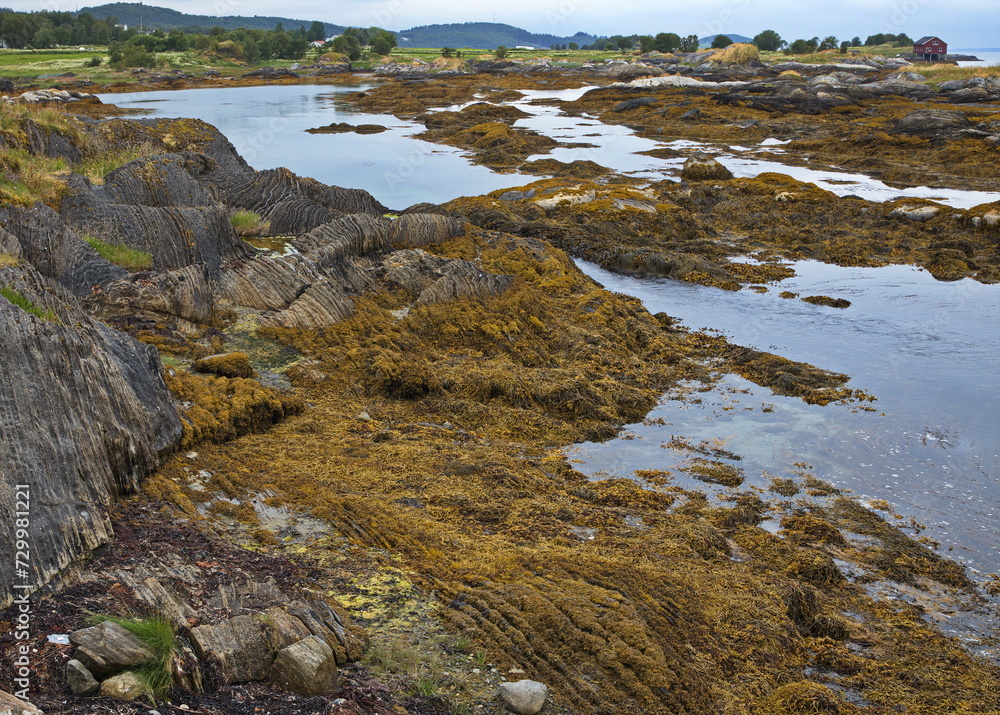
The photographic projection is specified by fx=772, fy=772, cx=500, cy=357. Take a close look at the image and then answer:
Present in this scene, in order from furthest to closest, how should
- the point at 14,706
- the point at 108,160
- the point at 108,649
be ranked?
the point at 108,160 < the point at 108,649 < the point at 14,706

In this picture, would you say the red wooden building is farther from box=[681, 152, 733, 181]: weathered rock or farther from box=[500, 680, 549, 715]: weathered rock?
box=[500, 680, 549, 715]: weathered rock

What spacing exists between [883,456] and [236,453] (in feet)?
36.5

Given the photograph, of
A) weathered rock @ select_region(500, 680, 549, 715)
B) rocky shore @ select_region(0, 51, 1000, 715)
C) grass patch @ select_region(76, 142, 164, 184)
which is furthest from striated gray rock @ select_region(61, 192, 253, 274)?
weathered rock @ select_region(500, 680, 549, 715)

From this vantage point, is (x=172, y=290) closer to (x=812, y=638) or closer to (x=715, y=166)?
(x=812, y=638)

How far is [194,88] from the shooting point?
323 ft

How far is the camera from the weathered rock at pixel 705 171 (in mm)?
39969

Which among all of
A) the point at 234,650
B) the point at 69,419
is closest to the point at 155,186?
the point at 69,419

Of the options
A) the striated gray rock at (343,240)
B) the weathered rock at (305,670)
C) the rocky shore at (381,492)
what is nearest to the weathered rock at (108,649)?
the rocky shore at (381,492)

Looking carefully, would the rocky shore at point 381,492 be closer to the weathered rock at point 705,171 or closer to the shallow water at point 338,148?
the shallow water at point 338,148

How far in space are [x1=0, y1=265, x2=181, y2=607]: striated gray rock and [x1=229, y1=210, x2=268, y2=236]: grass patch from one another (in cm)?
1090

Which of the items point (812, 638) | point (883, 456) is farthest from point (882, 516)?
point (812, 638)

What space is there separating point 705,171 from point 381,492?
112 ft

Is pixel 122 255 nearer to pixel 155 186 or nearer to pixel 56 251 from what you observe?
pixel 56 251

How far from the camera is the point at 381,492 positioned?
1053 centimetres
